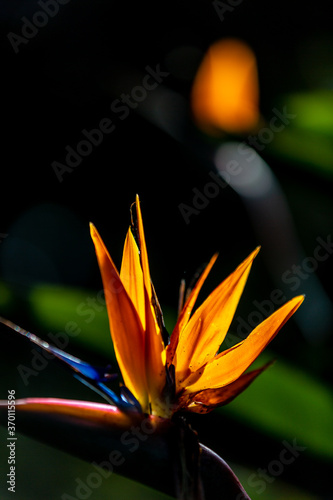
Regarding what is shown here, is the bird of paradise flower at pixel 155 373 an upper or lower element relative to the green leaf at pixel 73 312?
upper

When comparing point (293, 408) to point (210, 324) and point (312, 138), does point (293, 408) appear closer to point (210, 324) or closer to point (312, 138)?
point (210, 324)

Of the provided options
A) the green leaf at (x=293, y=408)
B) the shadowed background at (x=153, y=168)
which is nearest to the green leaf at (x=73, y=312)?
the shadowed background at (x=153, y=168)

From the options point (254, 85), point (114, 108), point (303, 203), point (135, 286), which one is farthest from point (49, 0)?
point (135, 286)

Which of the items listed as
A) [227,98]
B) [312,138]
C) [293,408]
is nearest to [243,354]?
[293,408]

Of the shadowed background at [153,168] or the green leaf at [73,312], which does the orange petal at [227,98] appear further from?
the green leaf at [73,312]

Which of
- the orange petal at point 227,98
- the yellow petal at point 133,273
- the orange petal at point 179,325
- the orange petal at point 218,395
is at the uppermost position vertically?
the orange petal at point 227,98

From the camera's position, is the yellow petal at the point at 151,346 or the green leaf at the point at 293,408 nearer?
the yellow petal at the point at 151,346

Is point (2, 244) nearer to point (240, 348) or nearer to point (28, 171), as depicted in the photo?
point (28, 171)
